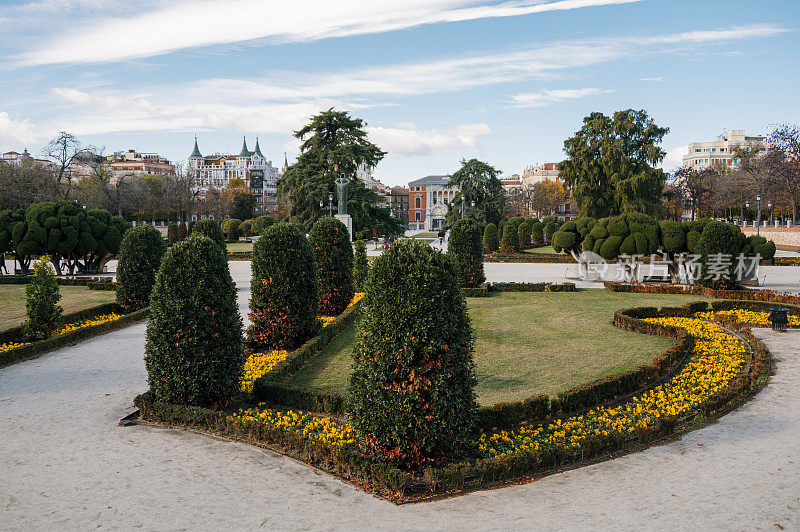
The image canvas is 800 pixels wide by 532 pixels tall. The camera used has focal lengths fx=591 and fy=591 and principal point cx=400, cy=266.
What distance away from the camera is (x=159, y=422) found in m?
8.00

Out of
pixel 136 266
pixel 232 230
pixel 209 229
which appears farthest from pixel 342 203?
pixel 136 266

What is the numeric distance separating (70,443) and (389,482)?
166 inches

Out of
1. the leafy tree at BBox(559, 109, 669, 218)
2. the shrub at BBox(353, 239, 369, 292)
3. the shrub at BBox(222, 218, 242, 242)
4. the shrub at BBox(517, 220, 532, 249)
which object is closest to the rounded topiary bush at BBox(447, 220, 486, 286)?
the shrub at BBox(353, 239, 369, 292)

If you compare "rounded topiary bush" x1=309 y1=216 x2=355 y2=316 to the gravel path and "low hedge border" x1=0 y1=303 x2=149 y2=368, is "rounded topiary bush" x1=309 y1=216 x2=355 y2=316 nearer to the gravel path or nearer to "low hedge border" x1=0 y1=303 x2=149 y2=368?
"low hedge border" x1=0 y1=303 x2=149 y2=368

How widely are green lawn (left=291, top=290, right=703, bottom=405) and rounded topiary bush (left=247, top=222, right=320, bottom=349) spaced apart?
0.84m

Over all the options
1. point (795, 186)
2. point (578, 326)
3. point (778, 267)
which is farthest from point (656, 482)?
point (795, 186)

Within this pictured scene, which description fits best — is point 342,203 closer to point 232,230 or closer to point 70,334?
point 232,230

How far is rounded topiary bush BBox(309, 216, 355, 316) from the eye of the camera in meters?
15.2

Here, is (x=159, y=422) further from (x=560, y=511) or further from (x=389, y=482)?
(x=560, y=511)

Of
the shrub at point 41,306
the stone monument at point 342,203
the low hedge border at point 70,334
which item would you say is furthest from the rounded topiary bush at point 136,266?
the stone monument at point 342,203

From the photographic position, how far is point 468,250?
19688 millimetres

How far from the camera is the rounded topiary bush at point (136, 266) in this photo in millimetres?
15879

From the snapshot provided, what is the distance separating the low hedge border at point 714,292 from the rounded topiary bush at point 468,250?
4460 millimetres

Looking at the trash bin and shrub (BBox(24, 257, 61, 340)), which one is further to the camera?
the trash bin
